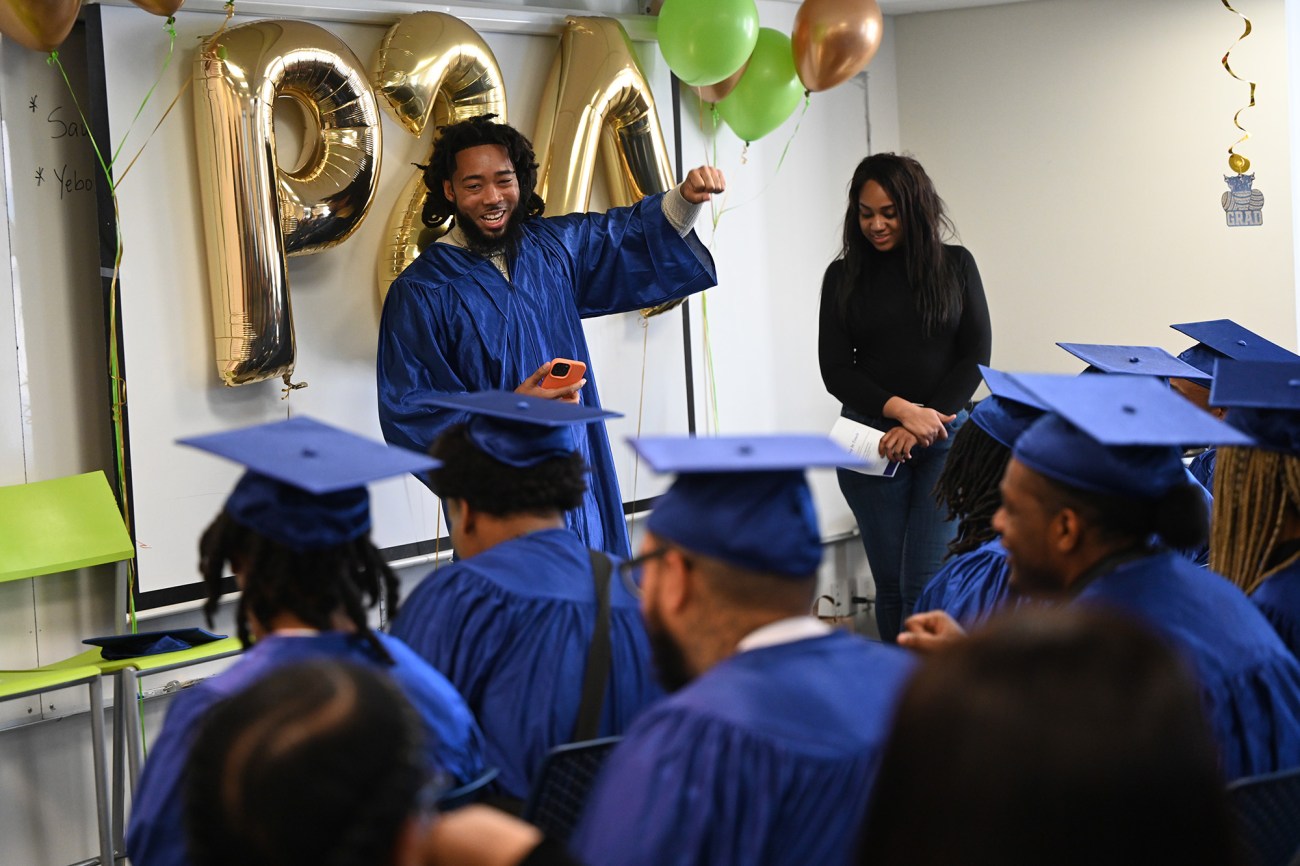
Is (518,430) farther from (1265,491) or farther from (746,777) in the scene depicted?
(1265,491)

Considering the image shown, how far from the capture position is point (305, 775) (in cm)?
104

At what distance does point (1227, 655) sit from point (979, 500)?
920mm

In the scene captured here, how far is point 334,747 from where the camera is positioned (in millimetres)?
1053

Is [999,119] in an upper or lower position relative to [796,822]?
upper

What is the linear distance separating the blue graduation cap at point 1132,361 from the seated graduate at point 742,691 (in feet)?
5.28

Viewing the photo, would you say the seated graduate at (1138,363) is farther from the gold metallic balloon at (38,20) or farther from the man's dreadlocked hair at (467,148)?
the gold metallic balloon at (38,20)

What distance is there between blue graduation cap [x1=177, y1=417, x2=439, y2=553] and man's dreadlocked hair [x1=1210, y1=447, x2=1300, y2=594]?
1.38 meters

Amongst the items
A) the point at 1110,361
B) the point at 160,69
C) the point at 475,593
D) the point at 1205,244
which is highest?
the point at 160,69

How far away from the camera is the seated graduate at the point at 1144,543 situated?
5.88ft

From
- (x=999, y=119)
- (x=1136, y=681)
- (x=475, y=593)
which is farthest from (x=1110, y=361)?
(x=999, y=119)

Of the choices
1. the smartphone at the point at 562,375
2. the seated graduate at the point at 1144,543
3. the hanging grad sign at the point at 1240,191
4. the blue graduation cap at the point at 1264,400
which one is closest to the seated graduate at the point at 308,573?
the seated graduate at the point at 1144,543

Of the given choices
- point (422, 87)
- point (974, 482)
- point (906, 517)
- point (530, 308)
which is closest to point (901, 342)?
point (906, 517)

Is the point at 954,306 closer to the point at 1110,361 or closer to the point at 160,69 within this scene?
the point at 1110,361

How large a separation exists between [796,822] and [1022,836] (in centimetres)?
43
